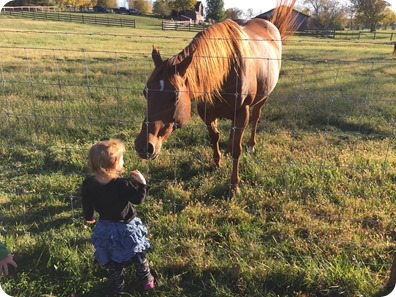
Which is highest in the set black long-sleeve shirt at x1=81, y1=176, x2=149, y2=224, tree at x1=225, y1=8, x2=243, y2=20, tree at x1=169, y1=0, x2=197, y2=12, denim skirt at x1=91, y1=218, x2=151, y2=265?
tree at x1=169, y1=0, x2=197, y2=12

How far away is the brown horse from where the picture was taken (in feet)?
9.14

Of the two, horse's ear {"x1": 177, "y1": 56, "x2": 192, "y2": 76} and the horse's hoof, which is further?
the horse's hoof

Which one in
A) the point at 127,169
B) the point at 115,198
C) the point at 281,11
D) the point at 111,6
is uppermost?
the point at 111,6

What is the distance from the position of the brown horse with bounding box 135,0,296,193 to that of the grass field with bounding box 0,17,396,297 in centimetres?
42

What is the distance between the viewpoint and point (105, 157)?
2137 millimetres

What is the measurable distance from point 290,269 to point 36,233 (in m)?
2.18

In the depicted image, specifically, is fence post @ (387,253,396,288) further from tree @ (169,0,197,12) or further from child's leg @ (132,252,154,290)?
tree @ (169,0,197,12)

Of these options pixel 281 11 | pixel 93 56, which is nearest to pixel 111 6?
pixel 93 56

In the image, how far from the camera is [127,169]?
400cm

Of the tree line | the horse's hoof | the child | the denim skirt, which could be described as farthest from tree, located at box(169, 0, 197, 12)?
the denim skirt

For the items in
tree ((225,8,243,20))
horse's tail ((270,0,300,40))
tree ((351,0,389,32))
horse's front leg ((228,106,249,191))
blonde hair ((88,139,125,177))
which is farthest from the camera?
tree ((351,0,389,32))

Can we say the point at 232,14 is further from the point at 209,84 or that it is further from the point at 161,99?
the point at 161,99

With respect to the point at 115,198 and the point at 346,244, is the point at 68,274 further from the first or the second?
the point at 346,244

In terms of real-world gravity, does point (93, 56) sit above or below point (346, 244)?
above
